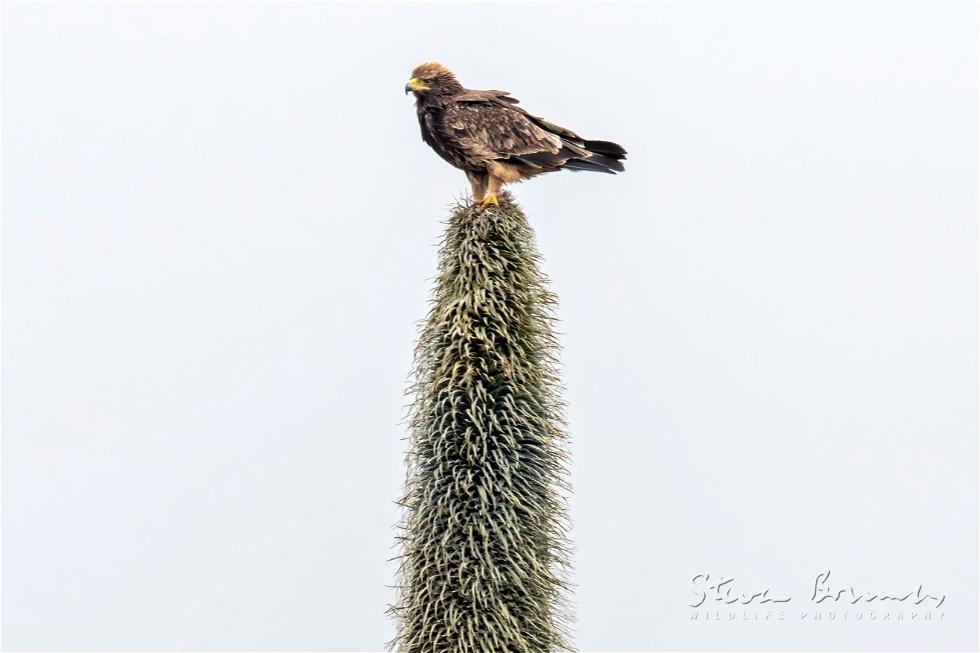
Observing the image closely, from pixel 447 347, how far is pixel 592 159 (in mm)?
3129

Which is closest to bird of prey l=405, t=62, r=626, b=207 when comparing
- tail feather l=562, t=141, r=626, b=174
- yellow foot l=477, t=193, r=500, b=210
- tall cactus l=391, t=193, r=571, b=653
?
tail feather l=562, t=141, r=626, b=174

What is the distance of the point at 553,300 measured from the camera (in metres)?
10.1

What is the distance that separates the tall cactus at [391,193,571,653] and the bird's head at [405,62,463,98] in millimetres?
2091

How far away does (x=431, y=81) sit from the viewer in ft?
37.8

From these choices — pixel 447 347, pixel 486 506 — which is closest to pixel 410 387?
pixel 447 347

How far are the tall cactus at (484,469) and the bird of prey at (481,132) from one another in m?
1.53

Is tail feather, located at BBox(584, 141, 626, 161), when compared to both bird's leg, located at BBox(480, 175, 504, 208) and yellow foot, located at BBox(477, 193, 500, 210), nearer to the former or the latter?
bird's leg, located at BBox(480, 175, 504, 208)

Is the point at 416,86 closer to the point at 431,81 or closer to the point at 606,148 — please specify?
the point at 431,81

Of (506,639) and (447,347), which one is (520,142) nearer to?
(447,347)

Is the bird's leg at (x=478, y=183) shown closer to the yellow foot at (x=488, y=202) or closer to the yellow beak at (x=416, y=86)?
the yellow foot at (x=488, y=202)

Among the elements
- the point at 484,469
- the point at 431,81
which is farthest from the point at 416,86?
the point at 484,469

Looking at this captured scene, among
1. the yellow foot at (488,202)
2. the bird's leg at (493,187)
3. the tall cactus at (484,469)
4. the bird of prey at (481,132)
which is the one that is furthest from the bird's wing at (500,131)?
the tall cactus at (484,469)

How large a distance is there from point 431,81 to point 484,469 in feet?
12.6

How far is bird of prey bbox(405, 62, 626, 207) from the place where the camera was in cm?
1131
